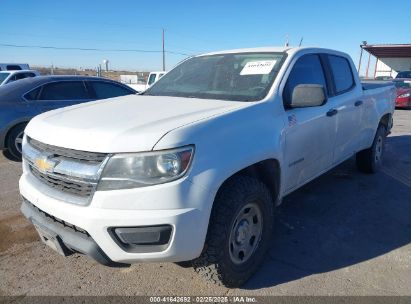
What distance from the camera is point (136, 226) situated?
2.21 m

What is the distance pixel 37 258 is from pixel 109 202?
Answer: 1525mm

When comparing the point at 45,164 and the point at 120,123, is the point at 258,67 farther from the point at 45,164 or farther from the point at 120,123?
the point at 45,164

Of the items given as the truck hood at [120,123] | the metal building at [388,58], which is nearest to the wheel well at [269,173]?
the truck hood at [120,123]

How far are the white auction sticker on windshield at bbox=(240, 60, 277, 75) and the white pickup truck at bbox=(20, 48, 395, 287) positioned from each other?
1 centimetres

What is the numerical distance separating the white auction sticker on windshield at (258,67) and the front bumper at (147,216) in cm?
157

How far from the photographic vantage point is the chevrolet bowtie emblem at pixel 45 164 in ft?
7.99

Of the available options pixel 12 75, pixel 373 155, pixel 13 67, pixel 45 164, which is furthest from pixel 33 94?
pixel 13 67

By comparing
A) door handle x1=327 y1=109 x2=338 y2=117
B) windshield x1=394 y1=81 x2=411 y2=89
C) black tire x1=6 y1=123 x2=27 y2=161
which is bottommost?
black tire x1=6 y1=123 x2=27 y2=161

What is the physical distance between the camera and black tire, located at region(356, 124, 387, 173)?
5.55m

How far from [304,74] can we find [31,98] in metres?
5.12

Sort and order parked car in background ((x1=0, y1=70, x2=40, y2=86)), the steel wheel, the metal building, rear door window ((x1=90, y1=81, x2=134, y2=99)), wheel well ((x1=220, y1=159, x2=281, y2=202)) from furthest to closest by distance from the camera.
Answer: the metal building → parked car in background ((x1=0, y1=70, x2=40, y2=86)) → rear door window ((x1=90, y1=81, x2=134, y2=99)) → wheel well ((x1=220, y1=159, x2=281, y2=202)) → the steel wheel

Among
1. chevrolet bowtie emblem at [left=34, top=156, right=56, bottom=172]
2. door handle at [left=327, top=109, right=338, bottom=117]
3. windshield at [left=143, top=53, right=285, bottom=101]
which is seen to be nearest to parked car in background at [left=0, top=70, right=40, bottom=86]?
windshield at [left=143, top=53, right=285, bottom=101]

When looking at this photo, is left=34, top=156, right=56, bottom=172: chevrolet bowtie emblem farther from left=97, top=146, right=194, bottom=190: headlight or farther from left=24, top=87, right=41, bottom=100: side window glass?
left=24, top=87, right=41, bottom=100: side window glass

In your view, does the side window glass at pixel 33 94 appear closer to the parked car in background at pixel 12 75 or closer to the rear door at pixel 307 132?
the rear door at pixel 307 132
